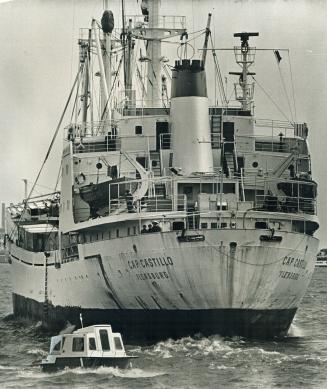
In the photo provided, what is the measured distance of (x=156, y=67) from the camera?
6438 cm

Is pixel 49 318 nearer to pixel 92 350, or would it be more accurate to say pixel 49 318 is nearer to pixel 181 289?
pixel 181 289

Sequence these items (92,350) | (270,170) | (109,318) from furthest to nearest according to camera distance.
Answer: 1. (270,170)
2. (109,318)
3. (92,350)

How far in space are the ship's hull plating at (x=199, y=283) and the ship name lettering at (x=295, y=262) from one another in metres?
0.02

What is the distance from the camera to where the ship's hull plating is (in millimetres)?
48906

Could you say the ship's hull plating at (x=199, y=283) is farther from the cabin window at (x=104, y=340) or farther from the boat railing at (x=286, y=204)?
the cabin window at (x=104, y=340)

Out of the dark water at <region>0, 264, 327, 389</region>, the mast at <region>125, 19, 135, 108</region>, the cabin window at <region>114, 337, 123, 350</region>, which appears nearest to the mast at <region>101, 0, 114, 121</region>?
the mast at <region>125, 19, 135, 108</region>

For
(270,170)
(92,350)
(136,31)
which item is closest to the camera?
→ (92,350)

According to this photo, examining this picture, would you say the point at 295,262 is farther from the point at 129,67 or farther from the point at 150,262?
the point at 129,67

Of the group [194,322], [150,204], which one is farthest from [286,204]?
[194,322]

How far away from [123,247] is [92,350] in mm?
10078

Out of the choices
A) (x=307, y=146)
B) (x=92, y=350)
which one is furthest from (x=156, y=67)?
(x=92, y=350)

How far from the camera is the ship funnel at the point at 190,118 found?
5525cm

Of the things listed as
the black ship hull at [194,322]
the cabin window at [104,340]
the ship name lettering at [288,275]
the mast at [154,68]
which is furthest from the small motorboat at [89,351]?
the mast at [154,68]

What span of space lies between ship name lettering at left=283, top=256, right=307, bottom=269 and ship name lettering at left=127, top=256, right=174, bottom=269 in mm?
4973
